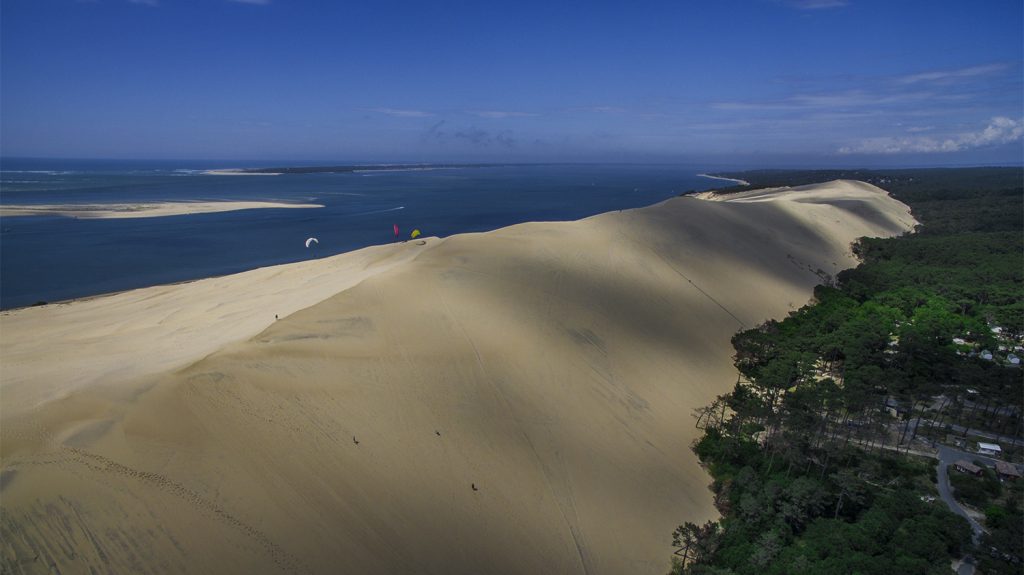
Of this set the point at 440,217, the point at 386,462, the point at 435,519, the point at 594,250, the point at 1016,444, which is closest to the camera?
the point at 435,519

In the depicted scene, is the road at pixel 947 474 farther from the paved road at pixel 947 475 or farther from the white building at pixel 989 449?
the white building at pixel 989 449

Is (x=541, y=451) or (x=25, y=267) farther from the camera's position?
(x=25, y=267)

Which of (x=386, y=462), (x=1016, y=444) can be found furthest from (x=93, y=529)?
(x=1016, y=444)

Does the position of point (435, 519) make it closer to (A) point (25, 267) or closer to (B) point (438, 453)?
(B) point (438, 453)

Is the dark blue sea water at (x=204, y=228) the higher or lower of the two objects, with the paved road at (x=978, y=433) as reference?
higher

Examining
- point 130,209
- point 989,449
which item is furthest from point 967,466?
point 130,209

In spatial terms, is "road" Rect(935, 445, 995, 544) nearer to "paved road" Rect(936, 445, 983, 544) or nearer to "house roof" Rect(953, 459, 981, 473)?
"paved road" Rect(936, 445, 983, 544)

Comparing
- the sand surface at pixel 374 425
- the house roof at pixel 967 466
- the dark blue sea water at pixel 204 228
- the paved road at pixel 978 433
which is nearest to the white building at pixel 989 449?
the paved road at pixel 978 433

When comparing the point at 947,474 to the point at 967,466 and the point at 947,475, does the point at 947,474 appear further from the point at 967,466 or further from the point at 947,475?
the point at 967,466
